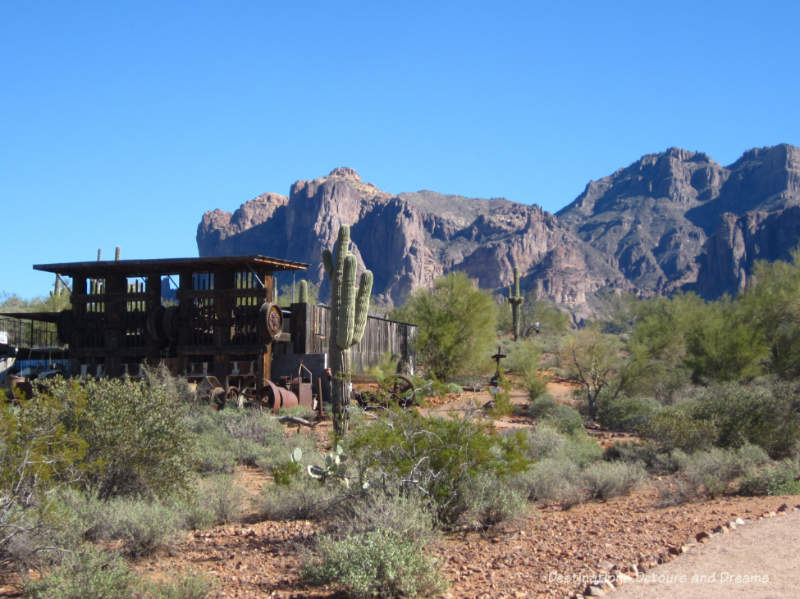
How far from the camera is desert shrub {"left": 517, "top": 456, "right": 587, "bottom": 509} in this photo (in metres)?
10.1

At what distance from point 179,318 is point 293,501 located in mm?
12934

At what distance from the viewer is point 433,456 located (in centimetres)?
849

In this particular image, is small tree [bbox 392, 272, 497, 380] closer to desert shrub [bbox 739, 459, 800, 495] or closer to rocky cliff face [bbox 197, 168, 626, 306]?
desert shrub [bbox 739, 459, 800, 495]

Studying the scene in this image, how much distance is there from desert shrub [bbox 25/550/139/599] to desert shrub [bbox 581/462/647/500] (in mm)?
6589

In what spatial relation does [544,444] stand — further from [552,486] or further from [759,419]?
[759,419]

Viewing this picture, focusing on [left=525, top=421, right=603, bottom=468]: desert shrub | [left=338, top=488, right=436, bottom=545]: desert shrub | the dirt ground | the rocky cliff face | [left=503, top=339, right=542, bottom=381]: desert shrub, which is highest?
the rocky cliff face

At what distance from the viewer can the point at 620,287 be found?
144625 mm

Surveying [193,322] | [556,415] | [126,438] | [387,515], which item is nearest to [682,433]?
[556,415]

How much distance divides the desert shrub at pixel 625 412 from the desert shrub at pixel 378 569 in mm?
13397

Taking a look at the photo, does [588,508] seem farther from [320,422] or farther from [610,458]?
[320,422]

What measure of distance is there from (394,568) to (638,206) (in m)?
171

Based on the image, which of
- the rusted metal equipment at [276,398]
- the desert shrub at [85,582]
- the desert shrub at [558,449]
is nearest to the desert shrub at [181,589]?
the desert shrub at [85,582]

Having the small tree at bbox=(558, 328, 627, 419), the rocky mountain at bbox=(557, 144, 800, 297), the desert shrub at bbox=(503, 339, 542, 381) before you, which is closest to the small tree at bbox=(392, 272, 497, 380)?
the desert shrub at bbox=(503, 339, 542, 381)

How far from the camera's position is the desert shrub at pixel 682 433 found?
41.4 ft
